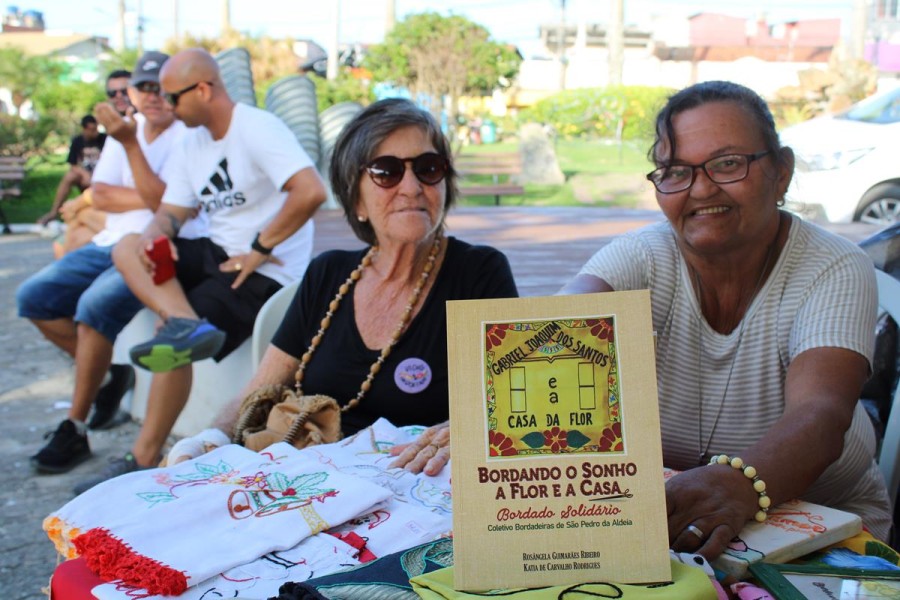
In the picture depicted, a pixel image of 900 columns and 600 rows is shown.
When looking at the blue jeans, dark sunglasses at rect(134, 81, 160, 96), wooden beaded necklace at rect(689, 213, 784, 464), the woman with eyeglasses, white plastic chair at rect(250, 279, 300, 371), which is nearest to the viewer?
the woman with eyeglasses

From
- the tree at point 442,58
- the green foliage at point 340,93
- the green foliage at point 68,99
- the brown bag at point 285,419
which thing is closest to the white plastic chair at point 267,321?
the brown bag at point 285,419

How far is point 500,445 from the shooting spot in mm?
1362

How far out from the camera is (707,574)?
141 centimetres

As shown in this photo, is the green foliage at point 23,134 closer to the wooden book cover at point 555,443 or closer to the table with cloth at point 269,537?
the table with cloth at point 269,537

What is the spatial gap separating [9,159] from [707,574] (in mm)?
18415

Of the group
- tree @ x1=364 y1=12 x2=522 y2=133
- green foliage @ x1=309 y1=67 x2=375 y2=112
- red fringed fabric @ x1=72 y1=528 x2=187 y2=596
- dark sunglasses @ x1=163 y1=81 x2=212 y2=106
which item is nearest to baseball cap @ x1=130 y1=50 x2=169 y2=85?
dark sunglasses @ x1=163 y1=81 x2=212 y2=106

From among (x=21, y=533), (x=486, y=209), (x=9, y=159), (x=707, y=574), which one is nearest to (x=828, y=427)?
(x=707, y=574)

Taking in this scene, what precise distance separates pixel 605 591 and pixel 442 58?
21307mm

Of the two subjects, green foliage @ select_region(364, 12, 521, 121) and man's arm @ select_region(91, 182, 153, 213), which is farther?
green foliage @ select_region(364, 12, 521, 121)

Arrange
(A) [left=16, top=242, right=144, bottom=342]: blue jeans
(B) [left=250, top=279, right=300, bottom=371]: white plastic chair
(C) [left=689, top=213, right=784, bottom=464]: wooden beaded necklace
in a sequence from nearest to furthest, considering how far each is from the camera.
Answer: (C) [left=689, top=213, right=784, bottom=464]: wooden beaded necklace, (B) [left=250, top=279, right=300, bottom=371]: white plastic chair, (A) [left=16, top=242, right=144, bottom=342]: blue jeans

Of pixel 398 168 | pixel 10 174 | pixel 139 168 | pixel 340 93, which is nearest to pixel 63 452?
pixel 139 168

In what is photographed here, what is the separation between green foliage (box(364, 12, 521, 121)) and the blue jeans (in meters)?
17.3

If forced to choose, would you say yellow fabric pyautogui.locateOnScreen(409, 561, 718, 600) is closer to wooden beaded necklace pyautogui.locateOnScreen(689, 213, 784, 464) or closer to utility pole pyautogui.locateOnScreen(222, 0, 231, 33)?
wooden beaded necklace pyautogui.locateOnScreen(689, 213, 784, 464)

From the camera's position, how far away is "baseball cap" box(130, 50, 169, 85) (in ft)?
18.2
